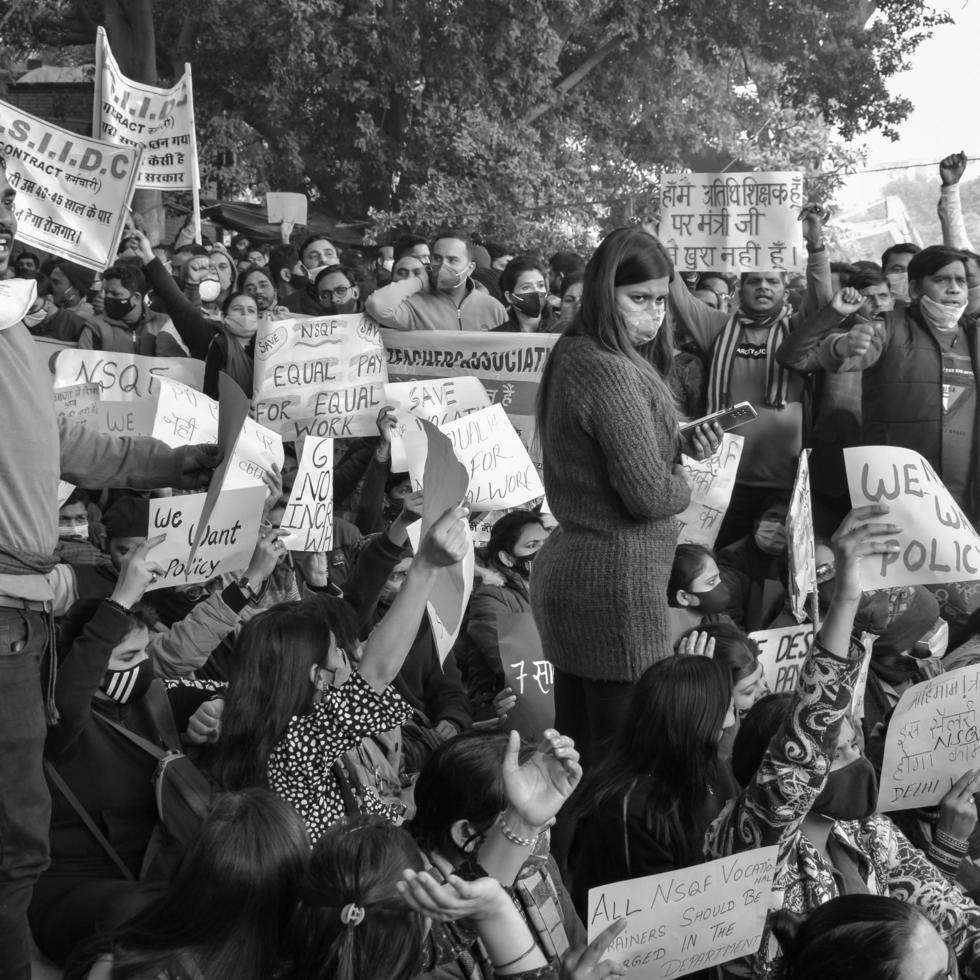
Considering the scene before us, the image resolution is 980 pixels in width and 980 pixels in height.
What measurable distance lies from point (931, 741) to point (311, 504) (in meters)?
2.48

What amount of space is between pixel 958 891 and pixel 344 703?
1.67m

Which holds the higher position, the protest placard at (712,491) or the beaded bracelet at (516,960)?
the protest placard at (712,491)

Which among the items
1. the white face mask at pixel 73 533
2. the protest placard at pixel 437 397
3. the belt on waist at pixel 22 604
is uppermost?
the protest placard at pixel 437 397

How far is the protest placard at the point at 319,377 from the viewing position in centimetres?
655

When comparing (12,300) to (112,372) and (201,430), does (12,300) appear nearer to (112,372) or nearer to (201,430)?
(201,430)

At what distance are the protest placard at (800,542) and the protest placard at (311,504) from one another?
1.98m

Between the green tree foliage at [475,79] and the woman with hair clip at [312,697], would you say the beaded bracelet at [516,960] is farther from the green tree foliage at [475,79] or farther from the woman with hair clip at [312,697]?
the green tree foliage at [475,79]

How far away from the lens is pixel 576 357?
3.46 m

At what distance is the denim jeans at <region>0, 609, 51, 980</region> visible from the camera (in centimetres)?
285

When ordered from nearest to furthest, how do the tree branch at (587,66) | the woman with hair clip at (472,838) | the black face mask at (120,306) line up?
the woman with hair clip at (472,838) < the black face mask at (120,306) < the tree branch at (587,66)

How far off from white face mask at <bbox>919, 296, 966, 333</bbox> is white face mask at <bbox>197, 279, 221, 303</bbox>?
4.20m

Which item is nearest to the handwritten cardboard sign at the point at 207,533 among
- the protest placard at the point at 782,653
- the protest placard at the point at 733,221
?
the protest placard at the point at 782,653

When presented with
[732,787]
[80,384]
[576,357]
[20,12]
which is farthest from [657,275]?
[20,12]

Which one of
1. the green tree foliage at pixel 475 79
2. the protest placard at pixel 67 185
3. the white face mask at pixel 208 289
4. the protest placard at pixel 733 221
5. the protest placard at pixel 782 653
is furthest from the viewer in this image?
the green tree foliage at pixel 475 79
